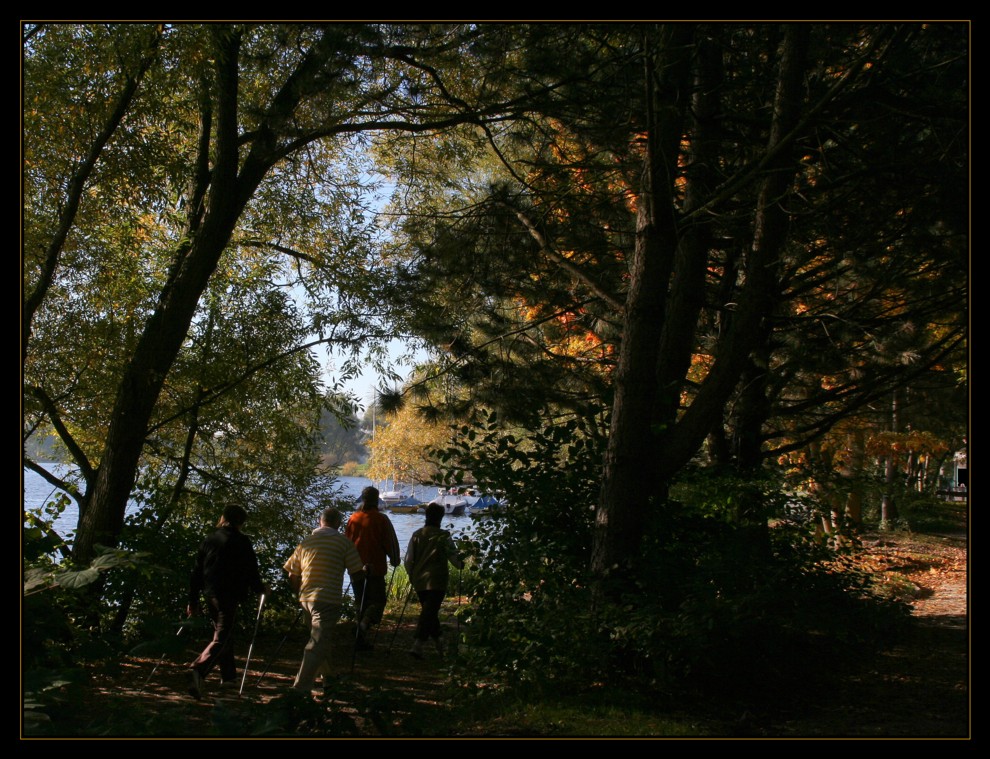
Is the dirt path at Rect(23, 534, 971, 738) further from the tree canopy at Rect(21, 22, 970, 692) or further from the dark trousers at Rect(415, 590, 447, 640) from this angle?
the tree canopy at Rect(21, 22, 970, 692)

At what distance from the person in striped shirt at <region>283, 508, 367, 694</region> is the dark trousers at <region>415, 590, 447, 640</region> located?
1.99 meters

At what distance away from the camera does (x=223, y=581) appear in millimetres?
7383

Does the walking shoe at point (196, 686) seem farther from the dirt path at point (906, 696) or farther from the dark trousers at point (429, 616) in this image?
the dirt path at point (906, 696)

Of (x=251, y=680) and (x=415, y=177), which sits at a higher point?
(x=415, y=177)

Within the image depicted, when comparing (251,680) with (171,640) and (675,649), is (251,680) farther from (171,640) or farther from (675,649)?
(171,640)

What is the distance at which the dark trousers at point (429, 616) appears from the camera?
30.4ft

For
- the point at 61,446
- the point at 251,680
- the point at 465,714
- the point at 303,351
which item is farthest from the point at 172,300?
the point at 465,714

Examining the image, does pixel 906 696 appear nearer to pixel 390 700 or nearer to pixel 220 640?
pixel 390 700

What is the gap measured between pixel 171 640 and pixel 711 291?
8.25 meters

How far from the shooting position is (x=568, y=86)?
27.8 feet

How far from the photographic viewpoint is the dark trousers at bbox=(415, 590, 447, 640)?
9266 millimetres

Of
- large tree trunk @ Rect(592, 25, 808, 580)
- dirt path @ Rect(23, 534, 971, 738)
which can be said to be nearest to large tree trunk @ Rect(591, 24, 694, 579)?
large tree trunk @ Rect(592, 25, 808, 580)

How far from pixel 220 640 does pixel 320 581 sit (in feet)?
3.41
